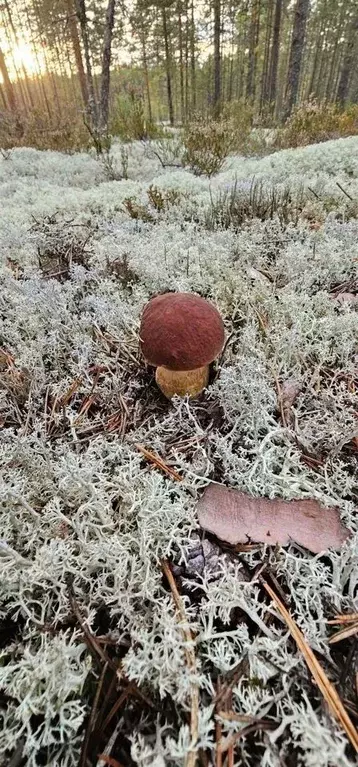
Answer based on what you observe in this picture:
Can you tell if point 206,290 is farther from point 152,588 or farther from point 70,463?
point 152,588

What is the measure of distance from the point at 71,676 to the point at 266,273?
87.6 inches

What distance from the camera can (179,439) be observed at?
5.18ft

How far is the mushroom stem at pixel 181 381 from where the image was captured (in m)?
1.66

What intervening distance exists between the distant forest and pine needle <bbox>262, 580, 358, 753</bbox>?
9066mm

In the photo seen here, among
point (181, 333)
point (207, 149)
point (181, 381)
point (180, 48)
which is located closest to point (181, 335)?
point (181, 333)

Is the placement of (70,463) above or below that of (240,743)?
above

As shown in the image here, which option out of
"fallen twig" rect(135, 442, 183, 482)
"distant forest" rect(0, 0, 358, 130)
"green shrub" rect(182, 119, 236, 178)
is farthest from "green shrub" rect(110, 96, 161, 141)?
"fallen twig" rect(135, 442, 183, 482)

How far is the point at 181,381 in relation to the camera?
5.47 ft

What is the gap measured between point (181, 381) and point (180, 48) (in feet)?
98.6

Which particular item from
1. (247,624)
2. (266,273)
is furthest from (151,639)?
(266,273)

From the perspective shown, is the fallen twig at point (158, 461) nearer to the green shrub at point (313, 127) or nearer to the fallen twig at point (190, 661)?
the fallen twig at point (190, 661)

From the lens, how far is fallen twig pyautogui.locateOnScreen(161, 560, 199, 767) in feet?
2.68

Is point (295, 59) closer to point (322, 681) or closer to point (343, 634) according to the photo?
point (343, 634)

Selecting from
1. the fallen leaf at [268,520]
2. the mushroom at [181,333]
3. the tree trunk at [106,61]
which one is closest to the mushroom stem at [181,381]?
the mushroom at [181,333]
